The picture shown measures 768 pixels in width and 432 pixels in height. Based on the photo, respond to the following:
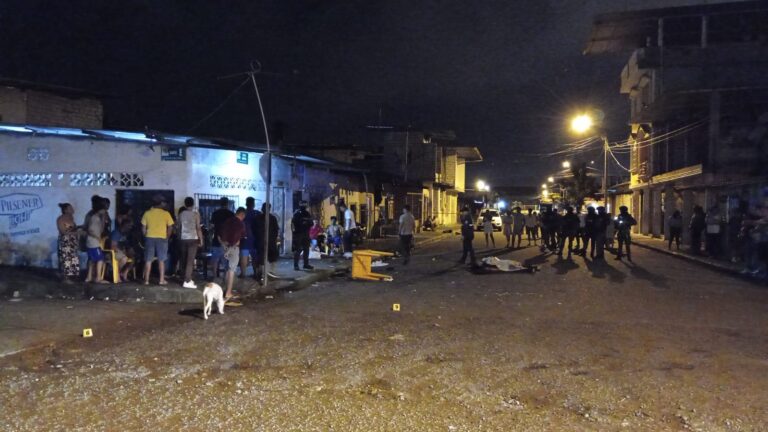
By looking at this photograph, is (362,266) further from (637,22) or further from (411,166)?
(411,166)

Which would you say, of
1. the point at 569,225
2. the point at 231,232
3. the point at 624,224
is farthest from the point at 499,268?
the point at 231,232

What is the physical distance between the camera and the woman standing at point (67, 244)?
1127cm

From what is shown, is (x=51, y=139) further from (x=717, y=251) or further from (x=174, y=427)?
(x=717, y=251)

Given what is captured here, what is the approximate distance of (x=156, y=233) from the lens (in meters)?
11.0

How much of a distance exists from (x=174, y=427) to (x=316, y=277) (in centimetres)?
901

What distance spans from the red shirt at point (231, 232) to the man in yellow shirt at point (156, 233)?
1.34 meters

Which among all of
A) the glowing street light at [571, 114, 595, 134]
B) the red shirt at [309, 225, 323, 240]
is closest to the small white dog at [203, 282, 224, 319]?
the red shirt at [309, 225, 323, 240]

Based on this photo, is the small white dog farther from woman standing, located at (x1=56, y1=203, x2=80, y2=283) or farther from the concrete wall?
the concrete wall

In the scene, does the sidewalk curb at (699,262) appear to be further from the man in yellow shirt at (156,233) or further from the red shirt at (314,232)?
the man in yellow shirt at (156,233)

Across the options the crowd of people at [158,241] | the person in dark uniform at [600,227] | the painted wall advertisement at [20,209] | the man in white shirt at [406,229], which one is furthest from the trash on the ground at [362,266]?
the person in dark uniform at [600,227]

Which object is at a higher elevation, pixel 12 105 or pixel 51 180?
pixel 12 105

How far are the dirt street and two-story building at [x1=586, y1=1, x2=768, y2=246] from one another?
1398 centimetres

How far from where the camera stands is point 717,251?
18891 millimetres

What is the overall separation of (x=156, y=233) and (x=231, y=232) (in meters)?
1.66
